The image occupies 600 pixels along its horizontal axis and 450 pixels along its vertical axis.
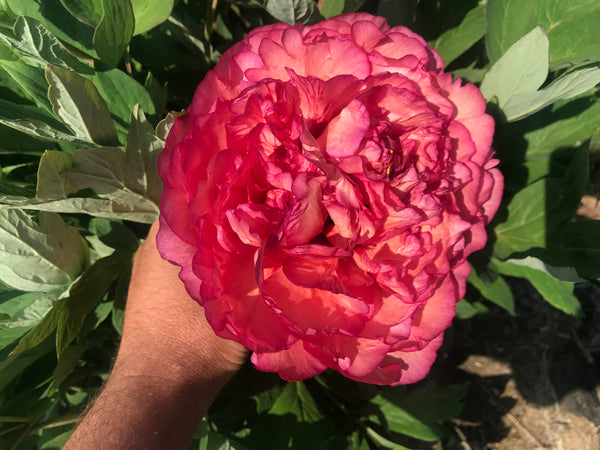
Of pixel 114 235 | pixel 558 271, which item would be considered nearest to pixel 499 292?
pixel 558 271

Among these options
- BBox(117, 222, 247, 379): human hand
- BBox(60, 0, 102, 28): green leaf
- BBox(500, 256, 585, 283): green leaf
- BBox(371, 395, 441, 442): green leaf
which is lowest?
BBox(371, 395, 441, 442): green leaf

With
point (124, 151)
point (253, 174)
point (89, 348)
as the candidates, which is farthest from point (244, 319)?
point (89, 348)

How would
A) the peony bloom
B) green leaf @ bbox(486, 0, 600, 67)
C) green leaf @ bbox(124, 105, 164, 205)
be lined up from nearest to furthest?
the peony bloom
green leaf @ bbox(124, 105, 164, 205)
green leaf @ bbox(486, 0, 600, 67)

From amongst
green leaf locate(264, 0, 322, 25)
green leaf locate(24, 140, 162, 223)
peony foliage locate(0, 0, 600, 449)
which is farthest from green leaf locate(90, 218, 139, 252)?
green leaf locate(264, 0, 322, 25)

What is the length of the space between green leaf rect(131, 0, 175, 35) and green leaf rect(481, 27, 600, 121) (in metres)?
0.42

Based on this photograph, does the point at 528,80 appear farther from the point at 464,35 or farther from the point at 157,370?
the point at 157,370

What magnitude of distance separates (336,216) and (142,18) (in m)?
0.38

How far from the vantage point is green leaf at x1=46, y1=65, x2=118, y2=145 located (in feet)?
1.78

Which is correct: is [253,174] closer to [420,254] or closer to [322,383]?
[420,254]

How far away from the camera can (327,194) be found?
521mm

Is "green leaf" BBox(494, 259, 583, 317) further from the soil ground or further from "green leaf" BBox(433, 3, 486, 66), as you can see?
the soil ground

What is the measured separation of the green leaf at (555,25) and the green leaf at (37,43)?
1.83 feet

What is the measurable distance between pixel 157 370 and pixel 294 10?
488 millimetres

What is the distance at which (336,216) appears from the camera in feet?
1.67
